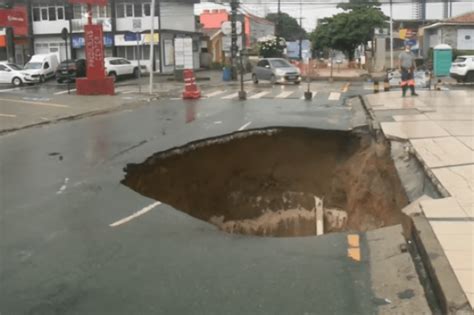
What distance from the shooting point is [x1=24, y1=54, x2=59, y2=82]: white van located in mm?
39287

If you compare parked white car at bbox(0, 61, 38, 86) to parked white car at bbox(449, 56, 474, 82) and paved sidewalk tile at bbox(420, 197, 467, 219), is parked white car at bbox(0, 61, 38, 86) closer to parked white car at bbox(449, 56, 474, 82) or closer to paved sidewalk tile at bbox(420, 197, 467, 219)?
parked white car at bbox(449, 56, 474, 82)

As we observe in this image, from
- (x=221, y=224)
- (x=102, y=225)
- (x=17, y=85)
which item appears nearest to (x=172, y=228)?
(x=102, y=225)

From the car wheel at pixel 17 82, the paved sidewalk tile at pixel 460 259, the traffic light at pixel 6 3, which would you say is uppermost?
the traffic light at pixel 6 3

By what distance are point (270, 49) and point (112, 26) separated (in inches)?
761

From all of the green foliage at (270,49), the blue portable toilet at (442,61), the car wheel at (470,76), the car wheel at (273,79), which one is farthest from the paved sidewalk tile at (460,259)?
the green foliage at (270,49)

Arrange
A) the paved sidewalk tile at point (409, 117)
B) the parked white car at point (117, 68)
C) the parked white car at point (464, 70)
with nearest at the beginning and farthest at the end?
the paved sidewalk tile at point (409, 117) → the parked white car at point (464, 70) → the parked white car at point (117, 68)

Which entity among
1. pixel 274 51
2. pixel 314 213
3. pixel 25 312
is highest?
pixel 274 51

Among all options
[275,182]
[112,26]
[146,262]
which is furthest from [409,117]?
[112,26]

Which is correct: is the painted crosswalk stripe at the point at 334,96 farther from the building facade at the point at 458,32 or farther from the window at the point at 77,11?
the window at the point at 77,11

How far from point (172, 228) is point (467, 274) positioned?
3.33m

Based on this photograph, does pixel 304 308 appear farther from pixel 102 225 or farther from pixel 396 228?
pixel 102 225

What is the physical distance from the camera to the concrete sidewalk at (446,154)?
5375 millimetres

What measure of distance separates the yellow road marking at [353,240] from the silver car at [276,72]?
97.9 feet

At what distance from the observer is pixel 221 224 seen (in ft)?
35.8
